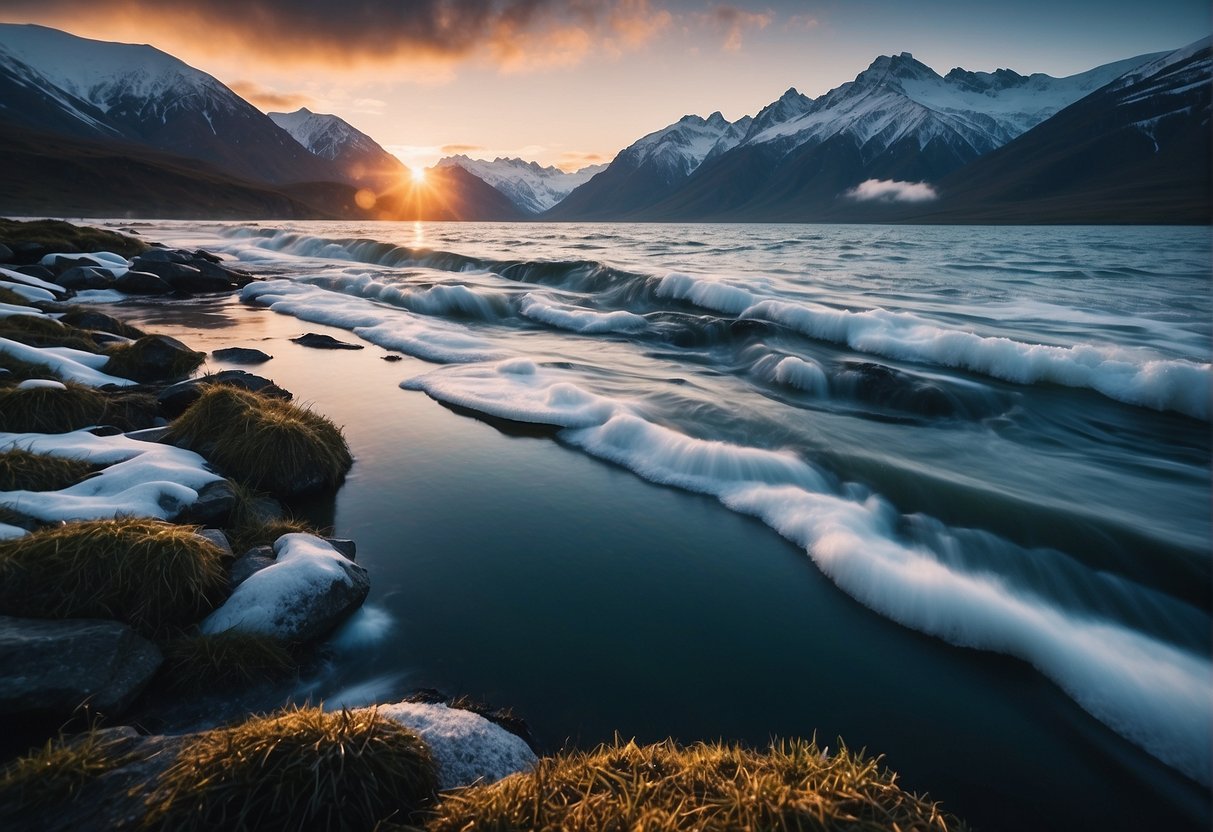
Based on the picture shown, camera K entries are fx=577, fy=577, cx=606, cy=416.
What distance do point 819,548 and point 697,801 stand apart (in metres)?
5.24

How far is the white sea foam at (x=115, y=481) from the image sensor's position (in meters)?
5.61

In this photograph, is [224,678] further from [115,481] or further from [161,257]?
[161,257]

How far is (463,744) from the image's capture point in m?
3.61

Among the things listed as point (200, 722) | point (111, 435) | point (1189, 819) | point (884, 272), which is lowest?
point (1189, 819)

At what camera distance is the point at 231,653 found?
4.67 meters

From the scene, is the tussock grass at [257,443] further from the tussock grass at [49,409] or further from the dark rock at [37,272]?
the dark rock at [37,272]

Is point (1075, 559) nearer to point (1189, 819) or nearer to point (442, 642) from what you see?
point (1189, 819)

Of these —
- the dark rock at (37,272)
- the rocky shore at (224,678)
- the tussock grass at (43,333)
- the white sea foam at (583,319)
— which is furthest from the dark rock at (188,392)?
the dark rock at (37,272)

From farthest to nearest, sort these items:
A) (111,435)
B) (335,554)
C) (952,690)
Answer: (111,435) → (335,554) → (952,690)

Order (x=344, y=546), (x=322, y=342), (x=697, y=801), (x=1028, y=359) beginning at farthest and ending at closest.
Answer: (x=322, y=342) < (x=1028, y=359) < (x=344, y=546) < (x=697, y=801)

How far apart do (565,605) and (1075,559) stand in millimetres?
6573

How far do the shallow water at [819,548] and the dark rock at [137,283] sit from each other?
38.6ft

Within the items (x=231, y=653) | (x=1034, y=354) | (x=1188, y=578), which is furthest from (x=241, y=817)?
(x=1034, y=354)

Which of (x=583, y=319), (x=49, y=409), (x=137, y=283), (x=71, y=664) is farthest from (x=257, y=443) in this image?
(x=137, y=283)
